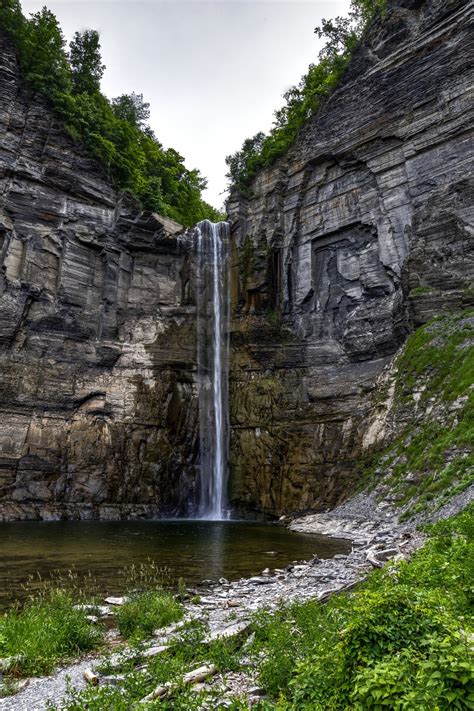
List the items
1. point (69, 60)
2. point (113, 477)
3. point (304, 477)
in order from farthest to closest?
point (69, 60) → point (113, 477) → point (304, 477)

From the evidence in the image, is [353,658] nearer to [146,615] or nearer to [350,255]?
[146,615]

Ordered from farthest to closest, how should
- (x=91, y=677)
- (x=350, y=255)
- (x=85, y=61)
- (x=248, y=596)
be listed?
1. (x=85, y=61)
2. (x=350, y=255)
3. (x=248, y=596)
4. (x=91, y=677)

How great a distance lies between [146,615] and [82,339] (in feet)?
102

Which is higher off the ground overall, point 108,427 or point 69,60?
point 69,60

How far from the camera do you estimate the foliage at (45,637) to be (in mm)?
6355

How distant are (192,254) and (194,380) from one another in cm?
1115

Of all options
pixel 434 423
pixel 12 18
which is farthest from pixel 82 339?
pixel 12 18

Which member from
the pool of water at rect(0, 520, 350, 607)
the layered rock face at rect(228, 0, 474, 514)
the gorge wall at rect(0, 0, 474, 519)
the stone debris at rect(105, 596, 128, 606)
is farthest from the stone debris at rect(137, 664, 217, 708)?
the gorge wall at rect(0, 0, 474, 519)

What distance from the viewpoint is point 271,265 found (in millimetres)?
40469

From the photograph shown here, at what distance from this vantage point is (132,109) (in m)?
59.4

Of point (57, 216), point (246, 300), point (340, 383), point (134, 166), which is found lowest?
point (340, 383)

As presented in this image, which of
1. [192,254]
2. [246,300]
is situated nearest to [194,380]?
[246,300]

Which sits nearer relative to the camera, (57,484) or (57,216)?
(57,484)

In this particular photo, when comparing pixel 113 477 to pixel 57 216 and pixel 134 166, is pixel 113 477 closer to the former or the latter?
pixel 57 216
